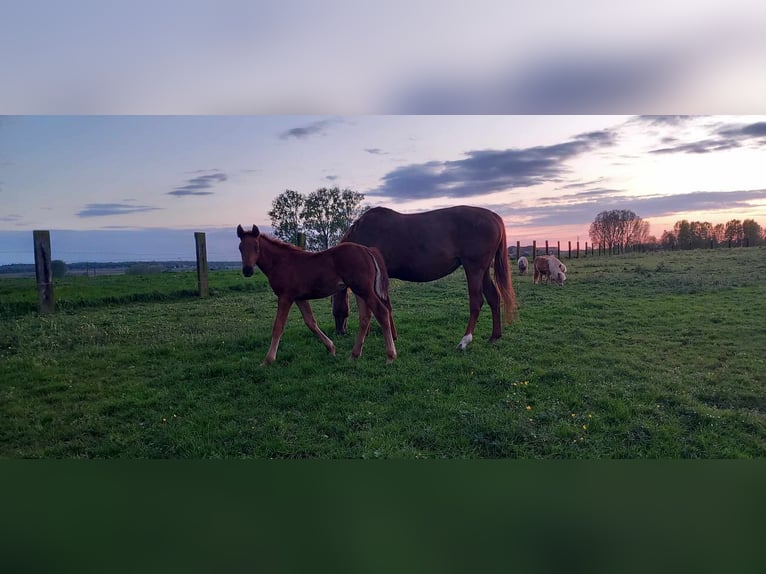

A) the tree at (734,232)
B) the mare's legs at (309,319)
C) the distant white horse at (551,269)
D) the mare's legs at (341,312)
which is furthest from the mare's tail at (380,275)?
the tree at (734,232)

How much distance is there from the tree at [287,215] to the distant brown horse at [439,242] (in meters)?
0.50

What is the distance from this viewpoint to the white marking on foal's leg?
14.3 feet

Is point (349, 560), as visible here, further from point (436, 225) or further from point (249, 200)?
point (249, 200)

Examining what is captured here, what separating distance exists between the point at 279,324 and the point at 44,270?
8.24 ft

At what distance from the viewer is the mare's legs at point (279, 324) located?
427 cm

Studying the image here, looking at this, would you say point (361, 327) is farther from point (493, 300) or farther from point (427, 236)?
point (493, 300)

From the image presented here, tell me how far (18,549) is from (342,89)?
13.8ft

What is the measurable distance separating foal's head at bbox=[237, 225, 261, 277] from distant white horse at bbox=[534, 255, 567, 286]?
2.83 meters

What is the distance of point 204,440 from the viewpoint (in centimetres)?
372

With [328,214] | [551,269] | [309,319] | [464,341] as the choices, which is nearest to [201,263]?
[309,319]

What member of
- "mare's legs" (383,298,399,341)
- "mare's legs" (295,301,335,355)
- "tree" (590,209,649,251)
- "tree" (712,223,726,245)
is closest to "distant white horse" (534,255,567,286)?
"tree" (590,209,649,251)

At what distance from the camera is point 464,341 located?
439 cm

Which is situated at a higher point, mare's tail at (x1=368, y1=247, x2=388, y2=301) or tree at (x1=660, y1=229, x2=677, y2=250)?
tree at (x1=660, y1=229, x2=677, y2=250)

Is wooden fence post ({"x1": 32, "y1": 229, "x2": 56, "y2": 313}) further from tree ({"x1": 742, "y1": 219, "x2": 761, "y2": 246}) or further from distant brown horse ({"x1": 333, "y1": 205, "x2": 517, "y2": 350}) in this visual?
tree ({"x1": 742, "y1": 219, "x2": 761, "y2": 246})
